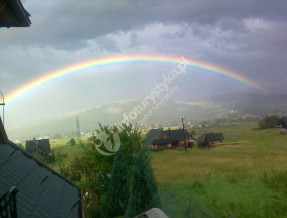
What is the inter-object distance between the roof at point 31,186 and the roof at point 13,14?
1831 millimetres

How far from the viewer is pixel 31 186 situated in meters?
4.15

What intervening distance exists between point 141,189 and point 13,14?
8.32 meters

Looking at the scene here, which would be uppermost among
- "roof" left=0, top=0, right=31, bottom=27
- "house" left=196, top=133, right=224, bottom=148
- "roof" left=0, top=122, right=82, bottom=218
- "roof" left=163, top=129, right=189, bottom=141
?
"roof" left=0, top=0, right=31, bottom=27

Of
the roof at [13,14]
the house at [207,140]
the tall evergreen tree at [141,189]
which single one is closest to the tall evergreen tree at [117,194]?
the tall evergreen tree at [141,189]

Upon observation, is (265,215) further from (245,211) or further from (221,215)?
(221,215)

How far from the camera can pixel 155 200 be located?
33.8 ft

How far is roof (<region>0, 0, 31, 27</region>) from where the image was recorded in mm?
3023

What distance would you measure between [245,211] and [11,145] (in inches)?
543

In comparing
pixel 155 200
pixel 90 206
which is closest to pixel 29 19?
pixel 155 200

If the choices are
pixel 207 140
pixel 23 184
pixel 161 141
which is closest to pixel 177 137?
pixel 161 141

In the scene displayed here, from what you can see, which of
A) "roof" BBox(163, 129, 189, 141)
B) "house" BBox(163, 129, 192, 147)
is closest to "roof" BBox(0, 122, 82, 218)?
"house" BBox(163, 129, 192, 147)

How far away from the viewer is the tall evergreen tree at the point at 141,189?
10.4 metres

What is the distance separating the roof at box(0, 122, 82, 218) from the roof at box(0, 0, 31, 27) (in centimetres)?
183

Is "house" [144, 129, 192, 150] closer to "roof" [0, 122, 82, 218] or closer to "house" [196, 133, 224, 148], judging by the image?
"house" [196, 133, 224, 148]
